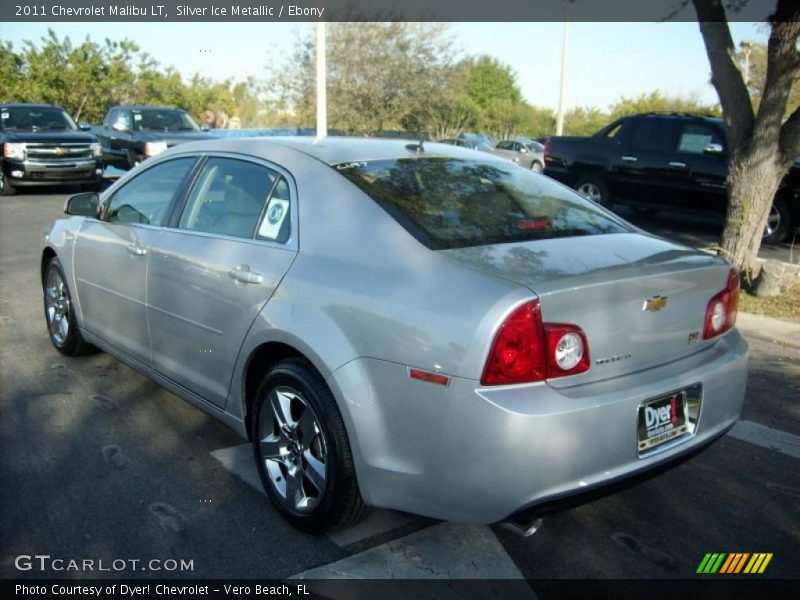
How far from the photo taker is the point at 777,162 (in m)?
7.32

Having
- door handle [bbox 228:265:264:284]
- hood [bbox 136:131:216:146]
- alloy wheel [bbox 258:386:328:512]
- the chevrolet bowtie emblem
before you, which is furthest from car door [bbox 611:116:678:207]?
alloy wheel [bbox 258:386:328:512]

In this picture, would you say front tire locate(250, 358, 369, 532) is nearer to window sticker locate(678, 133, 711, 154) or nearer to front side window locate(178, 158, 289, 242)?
front side window locate(178, 158, 289, 242)

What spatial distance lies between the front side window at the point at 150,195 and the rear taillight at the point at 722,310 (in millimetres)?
2741

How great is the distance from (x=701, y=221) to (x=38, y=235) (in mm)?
11193

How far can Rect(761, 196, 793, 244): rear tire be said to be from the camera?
10945 mm

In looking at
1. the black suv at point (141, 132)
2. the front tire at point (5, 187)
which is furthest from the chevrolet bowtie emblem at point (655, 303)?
the front tire at point (5, 187)

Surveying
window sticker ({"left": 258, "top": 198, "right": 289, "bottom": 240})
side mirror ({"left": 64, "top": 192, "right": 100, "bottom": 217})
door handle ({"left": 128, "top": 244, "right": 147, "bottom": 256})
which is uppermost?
window sticker ({"left": 258, "top": 198, "right": 289, "bottom": 240})

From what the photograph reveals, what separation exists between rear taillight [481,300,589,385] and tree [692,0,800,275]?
18.8 ft

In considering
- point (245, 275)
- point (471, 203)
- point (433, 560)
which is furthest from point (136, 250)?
point (433, 560)

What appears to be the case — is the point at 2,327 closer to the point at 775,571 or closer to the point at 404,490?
the point at 404,490

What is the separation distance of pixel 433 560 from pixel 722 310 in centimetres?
162

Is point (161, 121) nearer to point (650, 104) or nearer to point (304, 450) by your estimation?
point (304, 450)

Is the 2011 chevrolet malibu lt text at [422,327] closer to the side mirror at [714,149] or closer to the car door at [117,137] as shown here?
the side mirror at [714,149]

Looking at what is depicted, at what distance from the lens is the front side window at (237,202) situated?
134 inches
